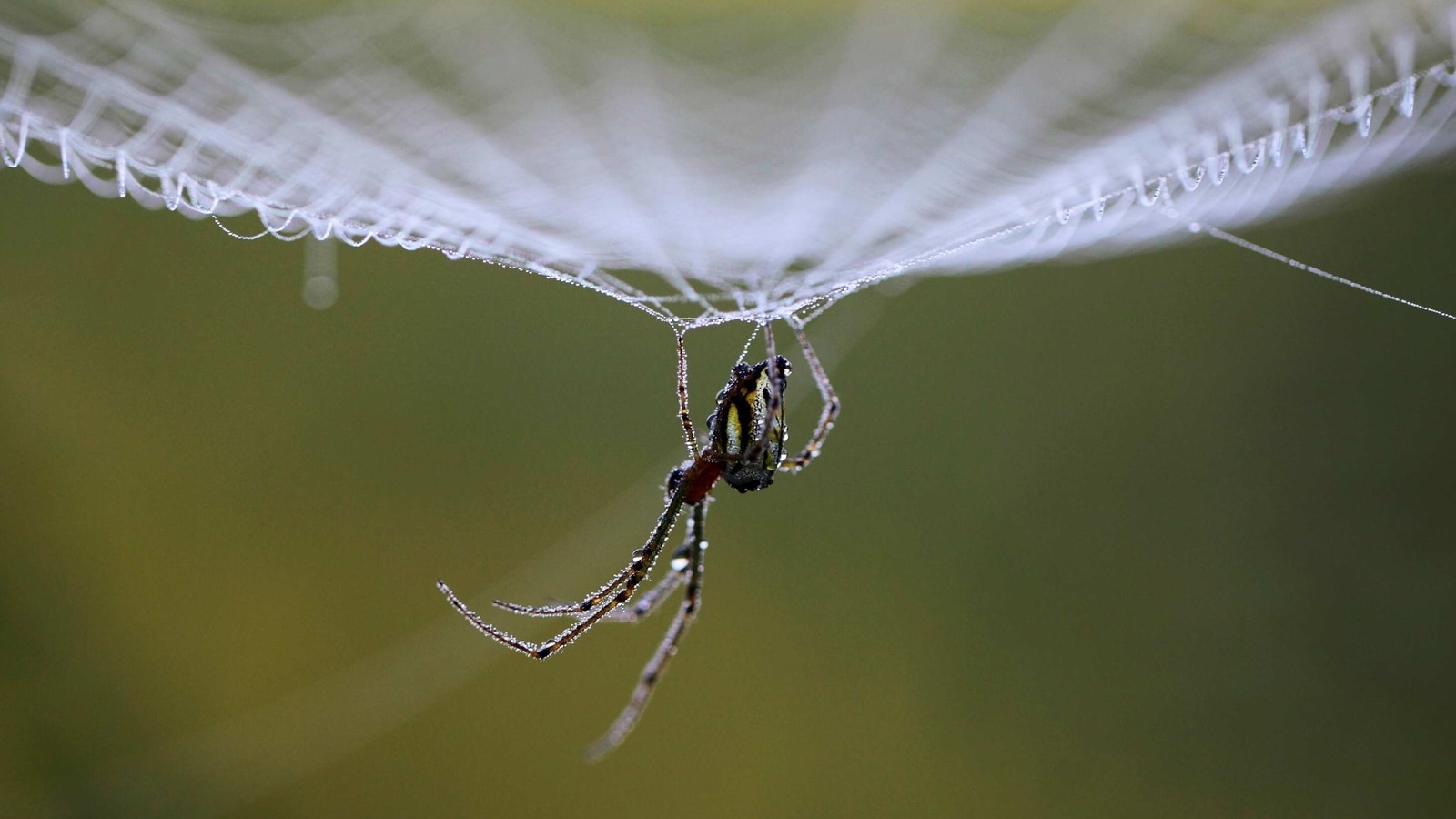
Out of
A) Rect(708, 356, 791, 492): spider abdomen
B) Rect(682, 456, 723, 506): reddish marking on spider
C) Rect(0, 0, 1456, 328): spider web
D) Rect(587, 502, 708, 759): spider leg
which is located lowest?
Rect(587, 502, 708, 759): spider leg

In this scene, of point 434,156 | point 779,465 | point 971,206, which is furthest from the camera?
point 434,156

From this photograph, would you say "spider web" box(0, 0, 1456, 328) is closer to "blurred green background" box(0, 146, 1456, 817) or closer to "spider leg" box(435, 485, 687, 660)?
"spider leg" box(435, 485, 687, 660)

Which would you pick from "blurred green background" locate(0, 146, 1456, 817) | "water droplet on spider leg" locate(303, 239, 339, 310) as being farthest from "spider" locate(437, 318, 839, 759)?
"water droplet on spider leg" locate(303, 239, 339, 310)

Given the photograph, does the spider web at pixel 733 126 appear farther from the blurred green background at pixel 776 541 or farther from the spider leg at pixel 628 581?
the blurred green background at pixel 776 541

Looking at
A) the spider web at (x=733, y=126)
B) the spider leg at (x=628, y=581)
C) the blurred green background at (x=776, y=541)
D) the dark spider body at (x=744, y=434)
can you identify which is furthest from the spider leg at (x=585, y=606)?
the blurred green background at (x=776, y=541)

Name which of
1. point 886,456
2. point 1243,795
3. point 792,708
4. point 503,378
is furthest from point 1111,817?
point 503,378

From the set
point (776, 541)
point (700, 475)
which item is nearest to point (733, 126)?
point (776, 541)

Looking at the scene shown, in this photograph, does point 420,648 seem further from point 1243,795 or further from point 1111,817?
point 1243,795
